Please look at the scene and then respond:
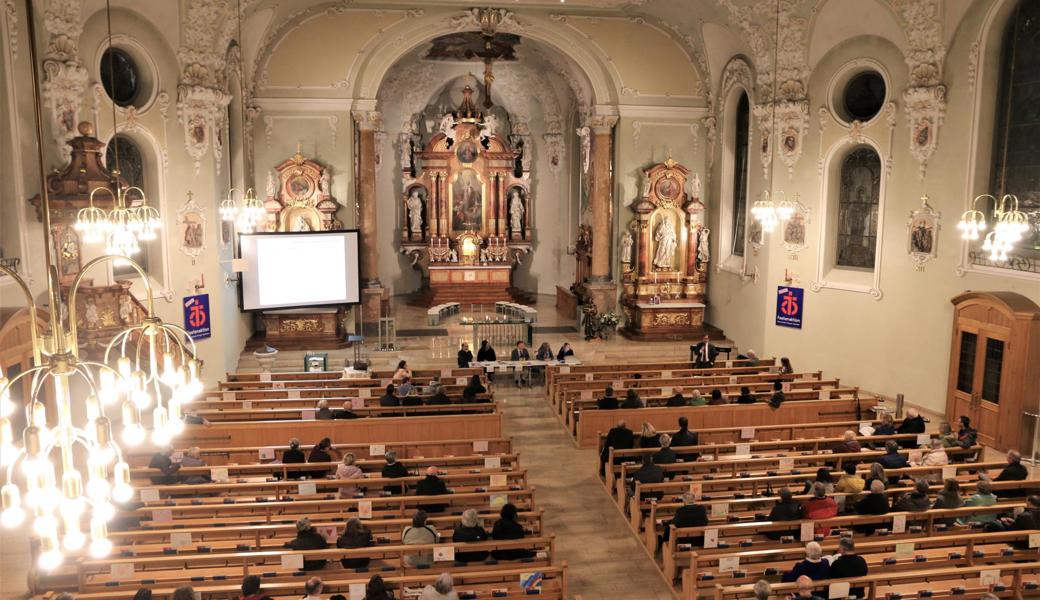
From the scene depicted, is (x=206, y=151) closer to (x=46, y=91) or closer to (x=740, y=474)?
(x=46, y=91)

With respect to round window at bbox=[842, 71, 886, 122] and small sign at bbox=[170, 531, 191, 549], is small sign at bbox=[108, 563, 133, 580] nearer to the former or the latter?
small sign at bbox=[170, 531, 191, 549]

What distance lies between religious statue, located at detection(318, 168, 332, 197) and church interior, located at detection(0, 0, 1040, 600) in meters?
0.05

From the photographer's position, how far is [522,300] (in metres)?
25.7

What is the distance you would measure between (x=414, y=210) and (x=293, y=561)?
771 inches

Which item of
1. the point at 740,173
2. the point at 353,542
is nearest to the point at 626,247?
the point at 740,173

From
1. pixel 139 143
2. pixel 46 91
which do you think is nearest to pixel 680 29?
pixel 139 143

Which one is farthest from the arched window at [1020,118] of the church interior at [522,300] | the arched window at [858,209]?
the arched window at [858,209]

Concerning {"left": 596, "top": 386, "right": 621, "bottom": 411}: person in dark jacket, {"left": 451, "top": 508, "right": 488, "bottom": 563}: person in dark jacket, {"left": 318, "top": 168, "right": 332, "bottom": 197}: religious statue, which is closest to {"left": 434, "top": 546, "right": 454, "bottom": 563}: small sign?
{"left": 451, "top": 508, "right": 488, "bottom": 563}: person in dark jacket

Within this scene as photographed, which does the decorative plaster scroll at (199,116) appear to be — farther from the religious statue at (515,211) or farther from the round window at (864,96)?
the round window at (864,96)

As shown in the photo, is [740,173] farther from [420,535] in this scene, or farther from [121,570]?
[121,570]

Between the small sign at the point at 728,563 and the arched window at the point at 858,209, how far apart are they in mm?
10437

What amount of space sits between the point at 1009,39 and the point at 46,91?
50.5 feet

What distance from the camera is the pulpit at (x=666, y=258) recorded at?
67.4 feet

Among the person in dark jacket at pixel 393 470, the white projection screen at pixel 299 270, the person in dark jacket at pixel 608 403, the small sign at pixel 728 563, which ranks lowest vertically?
the small sign at pixel 728 563
